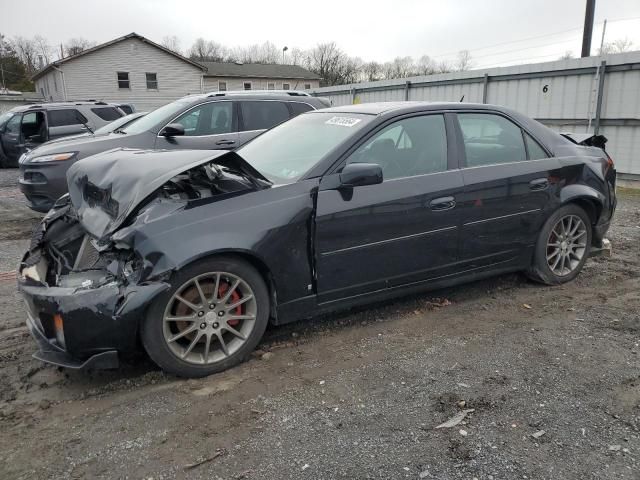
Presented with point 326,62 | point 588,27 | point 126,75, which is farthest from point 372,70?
point 588,27

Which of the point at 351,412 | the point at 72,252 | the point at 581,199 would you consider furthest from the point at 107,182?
the point at 581,199

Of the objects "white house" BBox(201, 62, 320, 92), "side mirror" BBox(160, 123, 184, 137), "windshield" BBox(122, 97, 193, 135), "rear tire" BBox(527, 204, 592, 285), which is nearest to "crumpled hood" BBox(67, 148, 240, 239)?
"rear tire" BBox(527, 204, 592, 285)

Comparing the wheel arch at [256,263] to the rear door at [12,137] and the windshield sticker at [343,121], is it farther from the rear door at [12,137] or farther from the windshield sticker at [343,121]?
the rear door at [12,137]

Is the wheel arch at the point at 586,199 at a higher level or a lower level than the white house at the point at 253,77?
lower

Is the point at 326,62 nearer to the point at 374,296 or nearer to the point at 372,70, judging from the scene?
the point at 372,70

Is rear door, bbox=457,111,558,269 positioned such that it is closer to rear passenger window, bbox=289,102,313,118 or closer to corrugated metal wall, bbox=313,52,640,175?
rear passenger window, bbox=289,102,313,118

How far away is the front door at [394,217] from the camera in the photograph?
3600 mm

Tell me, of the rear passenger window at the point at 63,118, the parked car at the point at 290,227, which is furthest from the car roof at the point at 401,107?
the rear passenger window at the point at 63,118

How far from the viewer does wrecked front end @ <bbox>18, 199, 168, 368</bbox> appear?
9.63ft

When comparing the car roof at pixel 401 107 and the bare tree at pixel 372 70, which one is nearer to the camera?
the car roof at pixel 401 107

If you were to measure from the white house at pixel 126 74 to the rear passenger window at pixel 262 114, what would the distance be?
3099cm

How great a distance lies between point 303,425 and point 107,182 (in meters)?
2.12

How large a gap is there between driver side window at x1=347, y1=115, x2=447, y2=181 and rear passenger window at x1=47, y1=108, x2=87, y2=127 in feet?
35.3

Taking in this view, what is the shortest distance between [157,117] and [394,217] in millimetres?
5231
